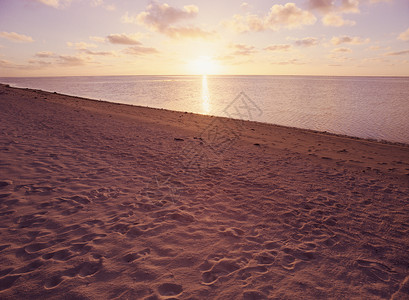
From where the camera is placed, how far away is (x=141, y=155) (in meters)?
9.20

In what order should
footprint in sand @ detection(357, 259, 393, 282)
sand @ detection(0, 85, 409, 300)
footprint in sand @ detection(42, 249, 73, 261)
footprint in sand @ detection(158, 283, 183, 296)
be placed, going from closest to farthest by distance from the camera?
footprint in sand @ detection(158, 283, 183, 296), sand @ detection(0, 85, 409, 300), footprint in sand @ detection(42, 249, 73, 261), footprint in sand @ detection(357, 259, 393, 282)

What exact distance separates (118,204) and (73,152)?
4584mm

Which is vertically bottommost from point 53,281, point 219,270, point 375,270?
point 375,270

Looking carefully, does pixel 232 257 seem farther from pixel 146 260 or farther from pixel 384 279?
pixel 384 279

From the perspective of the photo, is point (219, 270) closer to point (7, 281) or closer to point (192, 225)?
point (192, 225)

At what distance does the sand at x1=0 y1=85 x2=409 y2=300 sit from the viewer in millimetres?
3277

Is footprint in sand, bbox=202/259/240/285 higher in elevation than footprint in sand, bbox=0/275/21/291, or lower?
lower

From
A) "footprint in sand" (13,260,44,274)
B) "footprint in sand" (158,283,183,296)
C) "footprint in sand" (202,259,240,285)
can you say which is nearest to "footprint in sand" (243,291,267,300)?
"footprint in sand" (202,259,240,285)

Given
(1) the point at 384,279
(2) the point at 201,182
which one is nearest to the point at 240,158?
(2) the point at 201,182

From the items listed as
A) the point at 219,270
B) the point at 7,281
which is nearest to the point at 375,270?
the point at 219,270

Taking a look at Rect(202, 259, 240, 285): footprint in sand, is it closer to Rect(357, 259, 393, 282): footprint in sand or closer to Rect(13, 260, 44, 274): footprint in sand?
Rect(357, 259, 393, 282): footprint in sand

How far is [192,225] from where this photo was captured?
4.79 metres

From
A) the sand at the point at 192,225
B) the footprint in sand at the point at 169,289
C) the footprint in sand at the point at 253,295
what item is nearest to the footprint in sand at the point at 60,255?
the sand at the point at 192,225

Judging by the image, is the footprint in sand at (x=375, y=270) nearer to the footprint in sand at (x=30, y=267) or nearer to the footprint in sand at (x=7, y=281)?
the footprint in sand at (x=30, y=267)
